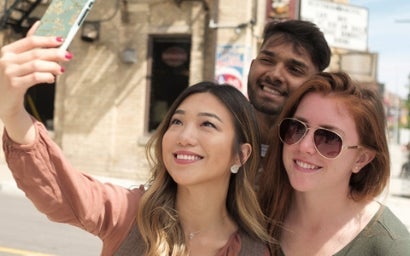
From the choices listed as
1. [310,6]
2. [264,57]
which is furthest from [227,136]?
[310,6]

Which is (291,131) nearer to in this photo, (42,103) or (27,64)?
(27,64)

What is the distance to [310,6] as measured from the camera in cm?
963

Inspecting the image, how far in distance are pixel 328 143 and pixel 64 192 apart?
1077 millimetres

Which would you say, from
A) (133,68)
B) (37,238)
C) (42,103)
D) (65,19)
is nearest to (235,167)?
(65,19)

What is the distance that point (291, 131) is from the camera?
7.02 ft

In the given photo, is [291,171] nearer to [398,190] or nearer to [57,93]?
[57,93]

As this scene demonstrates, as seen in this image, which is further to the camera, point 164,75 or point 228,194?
point 164,75

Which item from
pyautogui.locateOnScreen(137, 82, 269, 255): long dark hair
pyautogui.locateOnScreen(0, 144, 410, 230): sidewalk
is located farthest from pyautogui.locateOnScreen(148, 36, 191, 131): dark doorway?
pyautogui.locateOnScreen(137, 82, 269, 255): long dark hair

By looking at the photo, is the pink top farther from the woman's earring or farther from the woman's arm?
the woman's earring

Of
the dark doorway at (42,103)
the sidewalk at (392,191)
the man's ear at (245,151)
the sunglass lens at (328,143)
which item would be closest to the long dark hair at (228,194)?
the man's ear at (245,151)

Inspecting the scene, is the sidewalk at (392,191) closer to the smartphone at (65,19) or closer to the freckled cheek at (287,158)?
the freckled cheek at (287,158)

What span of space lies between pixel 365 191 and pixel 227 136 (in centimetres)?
67

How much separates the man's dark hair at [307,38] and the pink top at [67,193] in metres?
1.40

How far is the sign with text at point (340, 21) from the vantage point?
9.68 metres
